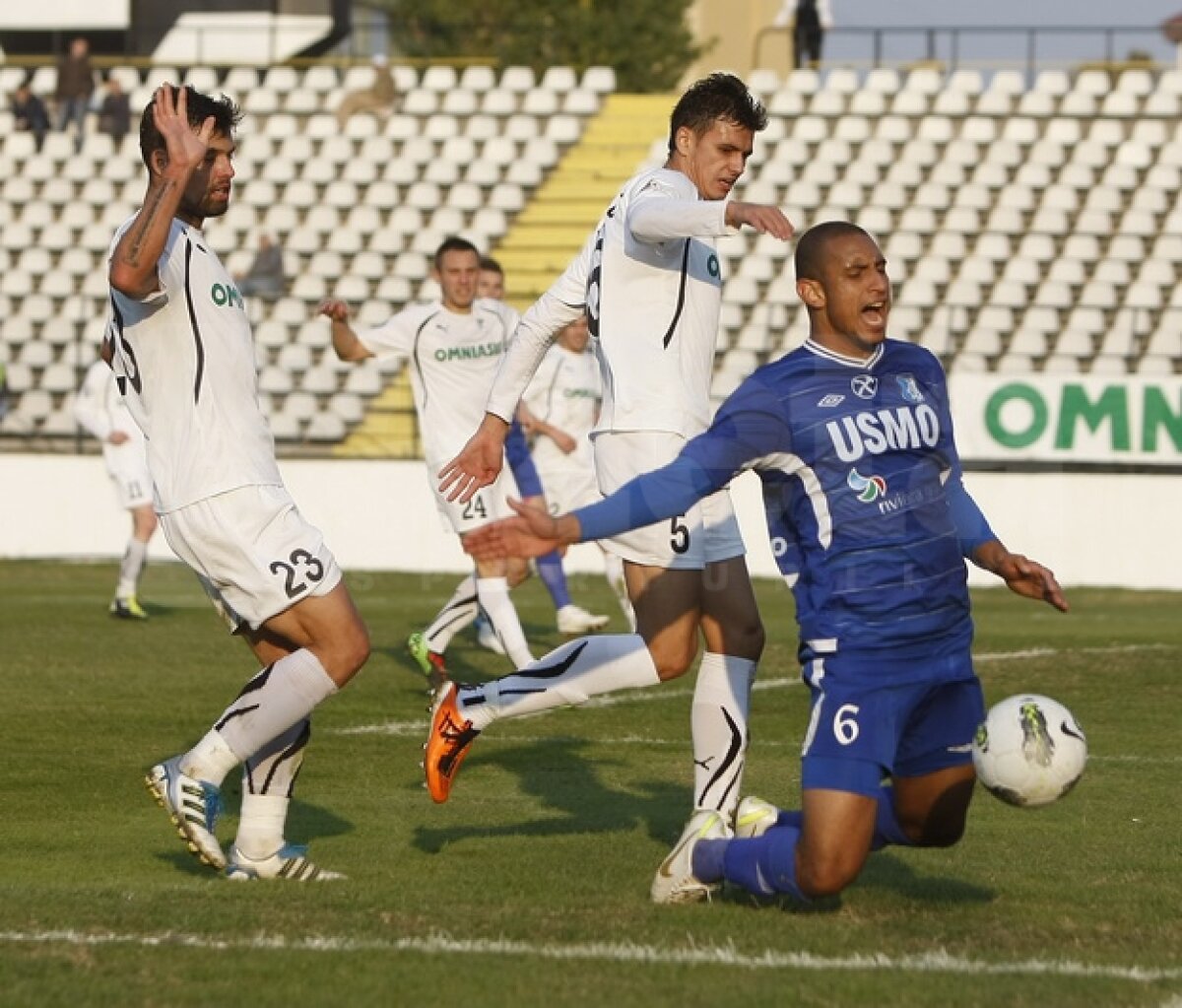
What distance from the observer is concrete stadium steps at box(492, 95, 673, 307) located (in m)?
29.0

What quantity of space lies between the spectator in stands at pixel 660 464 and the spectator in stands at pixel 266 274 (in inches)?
846

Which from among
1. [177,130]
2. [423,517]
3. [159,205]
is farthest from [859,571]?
[423,517]

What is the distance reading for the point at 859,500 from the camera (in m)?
6.10

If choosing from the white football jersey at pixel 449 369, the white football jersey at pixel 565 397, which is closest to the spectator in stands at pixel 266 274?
the white football jersey at pixel 565 397

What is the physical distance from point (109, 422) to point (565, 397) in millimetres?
3860

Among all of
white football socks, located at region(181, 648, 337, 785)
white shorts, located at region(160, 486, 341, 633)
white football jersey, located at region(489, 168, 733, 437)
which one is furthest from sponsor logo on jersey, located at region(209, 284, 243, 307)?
white football jersey, located at region(489, 168, 733, 437)

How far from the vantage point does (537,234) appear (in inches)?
1169

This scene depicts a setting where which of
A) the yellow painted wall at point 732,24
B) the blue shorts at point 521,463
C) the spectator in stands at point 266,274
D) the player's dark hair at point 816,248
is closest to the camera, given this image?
the player's dark hair at point 816,248

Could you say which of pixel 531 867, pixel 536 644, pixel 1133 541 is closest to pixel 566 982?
pixel 531 867

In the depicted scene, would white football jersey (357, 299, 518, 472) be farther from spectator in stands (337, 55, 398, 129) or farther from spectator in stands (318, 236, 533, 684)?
spectator in stands (337, 55, 398, 129)

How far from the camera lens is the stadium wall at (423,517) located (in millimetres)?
21359

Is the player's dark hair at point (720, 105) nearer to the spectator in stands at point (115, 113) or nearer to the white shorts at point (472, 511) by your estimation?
the white shorts at point (472, 511)

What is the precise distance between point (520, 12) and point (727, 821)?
127 feet

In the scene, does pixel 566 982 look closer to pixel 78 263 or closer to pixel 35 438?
pixel 35 438
